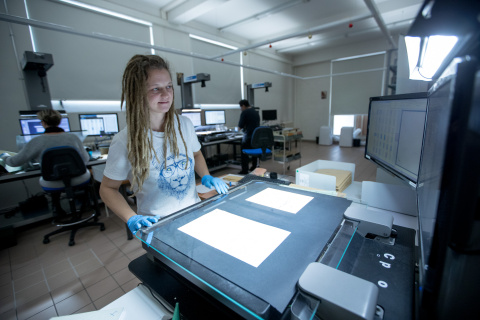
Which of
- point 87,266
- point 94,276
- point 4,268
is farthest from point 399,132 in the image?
point 4,268

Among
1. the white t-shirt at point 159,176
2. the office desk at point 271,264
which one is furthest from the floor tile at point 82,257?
the office desk at point 271,264

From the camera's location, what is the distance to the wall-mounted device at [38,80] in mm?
2539

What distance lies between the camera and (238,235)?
621 millimetres

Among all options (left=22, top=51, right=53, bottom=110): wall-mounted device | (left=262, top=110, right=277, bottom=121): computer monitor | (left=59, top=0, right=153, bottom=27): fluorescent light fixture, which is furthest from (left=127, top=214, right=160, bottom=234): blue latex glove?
(left=262, top=110, right=277, bottom=121): computer monitor

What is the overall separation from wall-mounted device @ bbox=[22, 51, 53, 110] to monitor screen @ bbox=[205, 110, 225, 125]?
2.59 m

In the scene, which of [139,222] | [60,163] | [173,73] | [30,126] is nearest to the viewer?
[139,222]

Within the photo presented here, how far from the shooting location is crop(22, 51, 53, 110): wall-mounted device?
2.54 meters

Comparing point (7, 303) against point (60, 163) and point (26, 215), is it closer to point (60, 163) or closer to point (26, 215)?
point (60, 163)

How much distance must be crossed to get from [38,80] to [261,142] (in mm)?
3254

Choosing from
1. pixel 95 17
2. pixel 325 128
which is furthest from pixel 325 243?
pixel 325 128

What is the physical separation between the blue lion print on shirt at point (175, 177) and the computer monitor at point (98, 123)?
8.83 feet

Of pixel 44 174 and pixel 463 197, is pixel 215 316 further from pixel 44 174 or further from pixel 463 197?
pixel 44 174

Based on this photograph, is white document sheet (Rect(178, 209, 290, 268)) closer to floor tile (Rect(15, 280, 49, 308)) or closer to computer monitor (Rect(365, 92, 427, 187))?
computer monitor (Rect(365, 92, 427, 187))

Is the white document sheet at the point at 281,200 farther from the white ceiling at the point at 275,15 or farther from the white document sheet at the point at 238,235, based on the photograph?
the white ceiling at the point at 275,15
